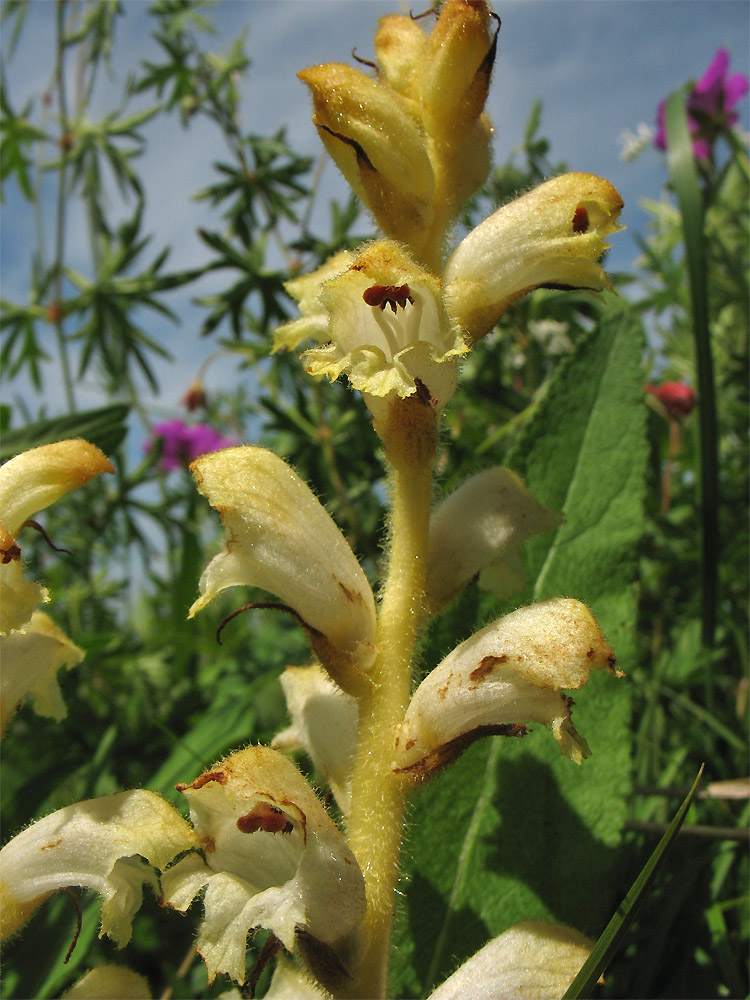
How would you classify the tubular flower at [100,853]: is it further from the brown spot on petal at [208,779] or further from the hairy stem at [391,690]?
the hairy stem at [391,690]

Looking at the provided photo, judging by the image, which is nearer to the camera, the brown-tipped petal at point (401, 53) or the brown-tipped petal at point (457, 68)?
the brown-tipped petal at point (457, 68)

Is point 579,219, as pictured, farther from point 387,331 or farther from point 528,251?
point 387,331

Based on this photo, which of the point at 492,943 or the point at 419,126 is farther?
the point at 419,126

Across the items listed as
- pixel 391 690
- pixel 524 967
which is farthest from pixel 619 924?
pixel 391 690

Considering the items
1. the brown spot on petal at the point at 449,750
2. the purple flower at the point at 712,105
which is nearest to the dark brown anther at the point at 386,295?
the brown spot on petal at the point at 449,750

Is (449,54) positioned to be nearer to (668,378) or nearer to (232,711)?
(232,711)

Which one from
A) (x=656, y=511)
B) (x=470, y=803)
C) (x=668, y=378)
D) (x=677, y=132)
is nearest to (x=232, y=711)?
(x=470, y=803)

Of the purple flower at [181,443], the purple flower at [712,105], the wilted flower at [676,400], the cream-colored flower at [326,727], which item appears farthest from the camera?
the purple flower at [181,443]
